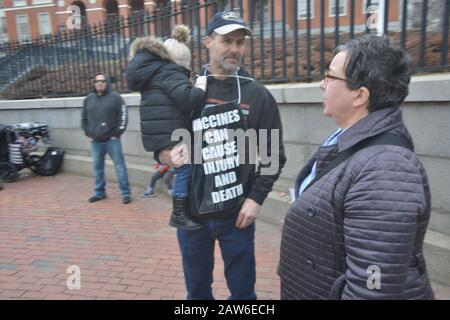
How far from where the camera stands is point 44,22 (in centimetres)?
3988

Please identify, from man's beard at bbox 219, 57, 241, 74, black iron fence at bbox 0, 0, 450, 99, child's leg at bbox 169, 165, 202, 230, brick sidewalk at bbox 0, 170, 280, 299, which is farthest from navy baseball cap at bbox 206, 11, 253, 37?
brick sidewalk at bbox 0, 170, 280, 299

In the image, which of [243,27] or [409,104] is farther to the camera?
[409,104]

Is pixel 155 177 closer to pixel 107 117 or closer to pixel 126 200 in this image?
pixel 126 200

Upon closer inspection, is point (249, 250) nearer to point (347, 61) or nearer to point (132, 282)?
point (347, 61)

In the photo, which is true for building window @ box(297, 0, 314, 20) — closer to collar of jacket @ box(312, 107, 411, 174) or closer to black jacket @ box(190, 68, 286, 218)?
black jacket @ box(190, 68, 286, 218)

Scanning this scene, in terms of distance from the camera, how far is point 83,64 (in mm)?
8273

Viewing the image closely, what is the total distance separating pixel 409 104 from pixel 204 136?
2.14 m

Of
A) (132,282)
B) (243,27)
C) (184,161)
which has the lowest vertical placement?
(132,282)

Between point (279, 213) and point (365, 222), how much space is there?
3.54 meters

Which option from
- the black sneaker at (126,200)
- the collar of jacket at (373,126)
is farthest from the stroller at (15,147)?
the collar of jacket at (373,126)

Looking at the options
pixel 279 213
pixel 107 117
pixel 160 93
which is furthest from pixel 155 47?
pixel 107 117

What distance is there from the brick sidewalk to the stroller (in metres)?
1.08

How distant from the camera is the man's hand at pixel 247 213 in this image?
2328 millimetres
